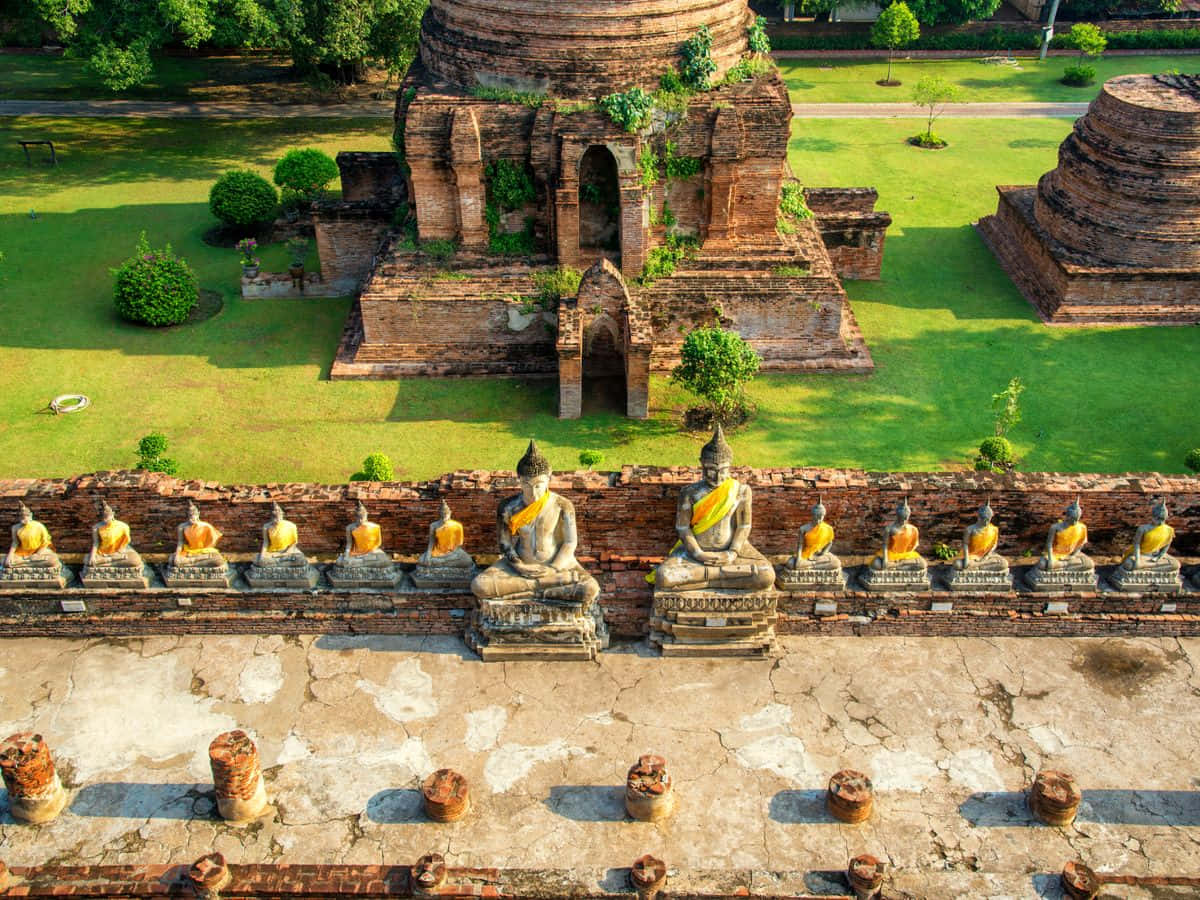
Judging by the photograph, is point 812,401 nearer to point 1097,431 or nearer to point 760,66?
point 1097,431

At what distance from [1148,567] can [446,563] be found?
794 cm

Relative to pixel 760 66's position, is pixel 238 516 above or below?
below

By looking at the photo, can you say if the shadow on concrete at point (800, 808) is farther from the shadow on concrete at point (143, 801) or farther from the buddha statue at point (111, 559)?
the buddha statue at point (111, 559)

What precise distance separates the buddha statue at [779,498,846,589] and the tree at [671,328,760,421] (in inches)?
291

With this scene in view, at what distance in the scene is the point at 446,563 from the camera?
41.8 ft

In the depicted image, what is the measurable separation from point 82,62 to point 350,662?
118 feet

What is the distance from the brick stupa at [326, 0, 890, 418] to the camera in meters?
20.9

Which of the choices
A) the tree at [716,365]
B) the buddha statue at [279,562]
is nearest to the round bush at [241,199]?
the tree at [716,365]

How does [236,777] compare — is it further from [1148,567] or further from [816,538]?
[1148,567]

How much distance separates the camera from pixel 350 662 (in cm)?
1263

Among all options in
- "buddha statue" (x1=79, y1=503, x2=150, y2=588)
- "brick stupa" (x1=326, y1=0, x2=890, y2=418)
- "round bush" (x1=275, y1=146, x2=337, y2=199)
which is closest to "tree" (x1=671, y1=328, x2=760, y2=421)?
"brick stupa" (x1=326, y1=0, x2=890, y2=418)

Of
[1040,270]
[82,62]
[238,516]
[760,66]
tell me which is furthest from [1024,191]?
[82,62]

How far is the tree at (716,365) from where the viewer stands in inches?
781

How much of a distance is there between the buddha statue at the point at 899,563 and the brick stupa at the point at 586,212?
27.5 feet
